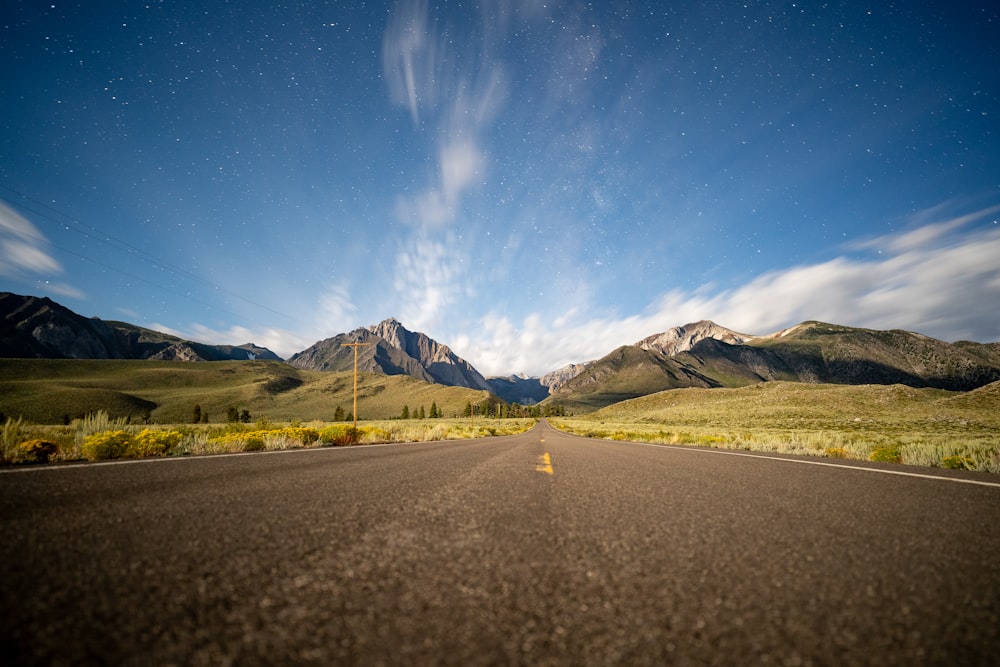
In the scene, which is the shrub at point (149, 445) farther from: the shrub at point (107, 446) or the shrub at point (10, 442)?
the shrub at point (10, 442)

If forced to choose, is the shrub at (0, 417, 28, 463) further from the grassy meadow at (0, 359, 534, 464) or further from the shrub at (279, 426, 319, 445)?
the grassy meadow at (0, 359, 534, 464)

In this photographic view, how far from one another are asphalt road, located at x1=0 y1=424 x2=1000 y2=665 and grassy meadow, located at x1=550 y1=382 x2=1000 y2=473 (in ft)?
28.4

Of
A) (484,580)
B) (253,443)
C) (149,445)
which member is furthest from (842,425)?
(149,445)

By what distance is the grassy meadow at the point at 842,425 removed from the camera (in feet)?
36.3

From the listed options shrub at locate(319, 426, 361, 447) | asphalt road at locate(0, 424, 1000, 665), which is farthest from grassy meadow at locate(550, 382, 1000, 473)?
shrub at locate(319, 426, 361, 447)

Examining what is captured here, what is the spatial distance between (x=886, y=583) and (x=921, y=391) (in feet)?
298

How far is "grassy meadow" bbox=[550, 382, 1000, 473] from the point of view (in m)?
11.1

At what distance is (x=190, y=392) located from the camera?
488 feet

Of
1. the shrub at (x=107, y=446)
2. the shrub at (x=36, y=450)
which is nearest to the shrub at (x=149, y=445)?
the shrub at (x=107, y=446)

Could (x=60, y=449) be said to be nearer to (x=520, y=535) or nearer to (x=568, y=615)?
(x=520, y=535)

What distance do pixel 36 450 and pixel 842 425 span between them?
52.0 m

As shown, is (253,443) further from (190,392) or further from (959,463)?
(190,392)

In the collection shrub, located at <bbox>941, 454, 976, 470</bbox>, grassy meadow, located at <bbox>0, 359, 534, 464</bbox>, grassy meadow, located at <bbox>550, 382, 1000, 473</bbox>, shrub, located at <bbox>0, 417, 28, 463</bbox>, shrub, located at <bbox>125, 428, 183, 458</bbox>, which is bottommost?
grassy meadow, located at <bbox>550, 382, 1000, 473</bbox>

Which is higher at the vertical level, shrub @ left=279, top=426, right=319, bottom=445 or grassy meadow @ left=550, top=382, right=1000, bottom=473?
shrub @ left=279, top=426, right=319, bottom=445
